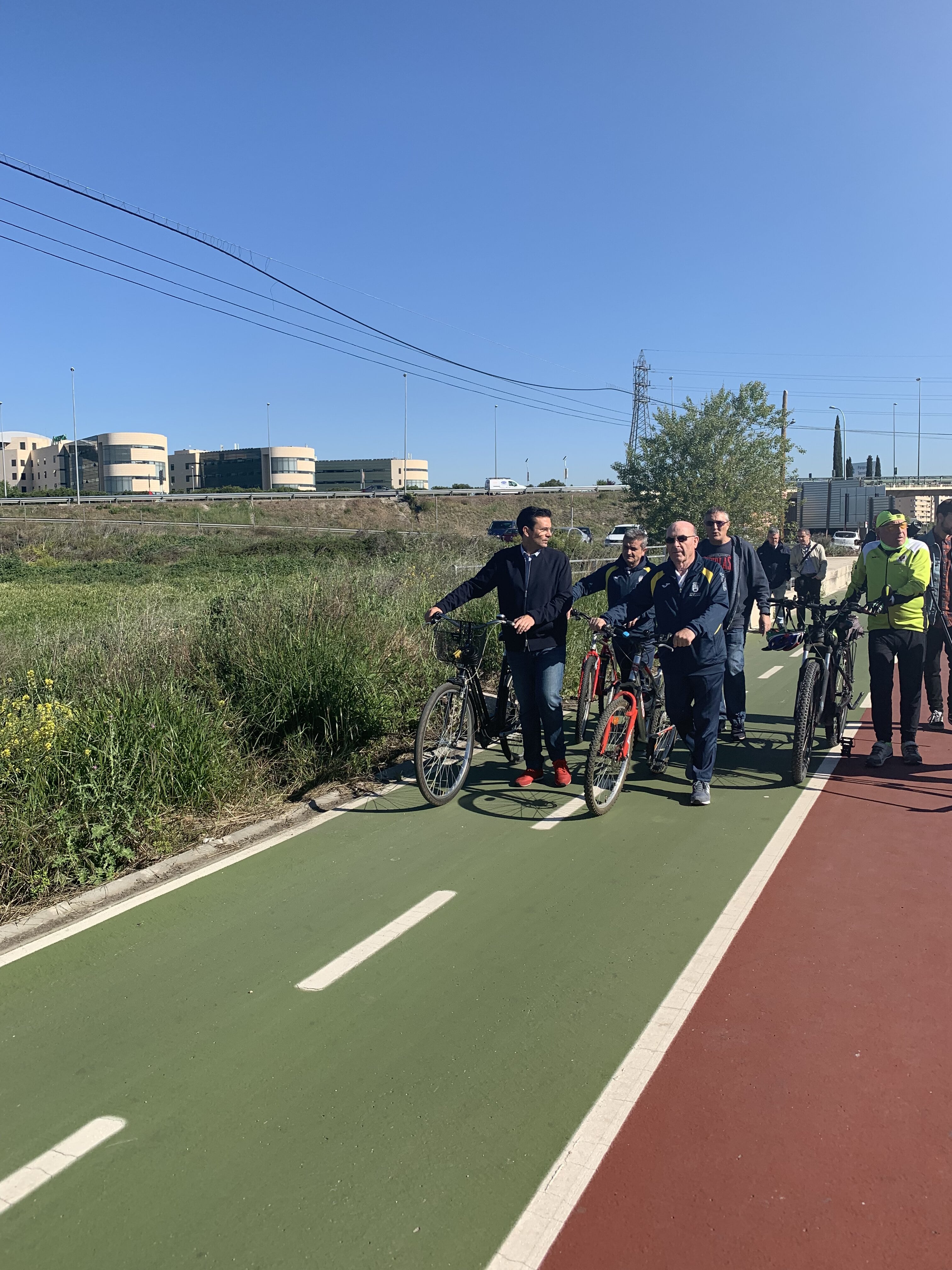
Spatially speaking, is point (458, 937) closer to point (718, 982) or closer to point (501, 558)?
point (718, 982)

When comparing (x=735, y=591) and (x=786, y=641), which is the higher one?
(x=735, y=591)

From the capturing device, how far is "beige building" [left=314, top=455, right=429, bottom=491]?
474 feet

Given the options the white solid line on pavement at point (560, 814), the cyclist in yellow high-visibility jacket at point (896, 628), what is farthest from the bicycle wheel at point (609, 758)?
the cyclist in yellow high-visibility jacket at point (896, 628)

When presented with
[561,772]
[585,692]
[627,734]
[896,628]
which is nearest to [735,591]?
[896,628]

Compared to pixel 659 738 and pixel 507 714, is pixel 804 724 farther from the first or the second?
pixel 507 714

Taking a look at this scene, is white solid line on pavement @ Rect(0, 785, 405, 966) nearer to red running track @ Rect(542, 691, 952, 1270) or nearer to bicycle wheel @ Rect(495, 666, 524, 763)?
bicycle wheel @ Rect(495, 666, 524, 763)

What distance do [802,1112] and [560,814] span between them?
3441 mm

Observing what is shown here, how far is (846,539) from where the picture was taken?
178ft

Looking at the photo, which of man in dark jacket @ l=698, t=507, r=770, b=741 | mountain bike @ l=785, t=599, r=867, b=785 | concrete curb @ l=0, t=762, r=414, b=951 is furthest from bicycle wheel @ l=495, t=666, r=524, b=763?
mountain bike @ l=785, t=599, r=867, b=785

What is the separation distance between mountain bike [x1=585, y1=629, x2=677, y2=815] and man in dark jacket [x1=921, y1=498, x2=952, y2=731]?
3.21 metres

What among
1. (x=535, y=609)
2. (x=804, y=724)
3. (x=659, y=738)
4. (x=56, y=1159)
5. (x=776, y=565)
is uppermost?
(x=776, y=565)

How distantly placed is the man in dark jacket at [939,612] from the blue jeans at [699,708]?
3333 millimetres

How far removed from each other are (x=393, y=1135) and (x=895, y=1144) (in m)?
1.64

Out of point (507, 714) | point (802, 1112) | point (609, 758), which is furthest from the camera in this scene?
point (507, 714)
